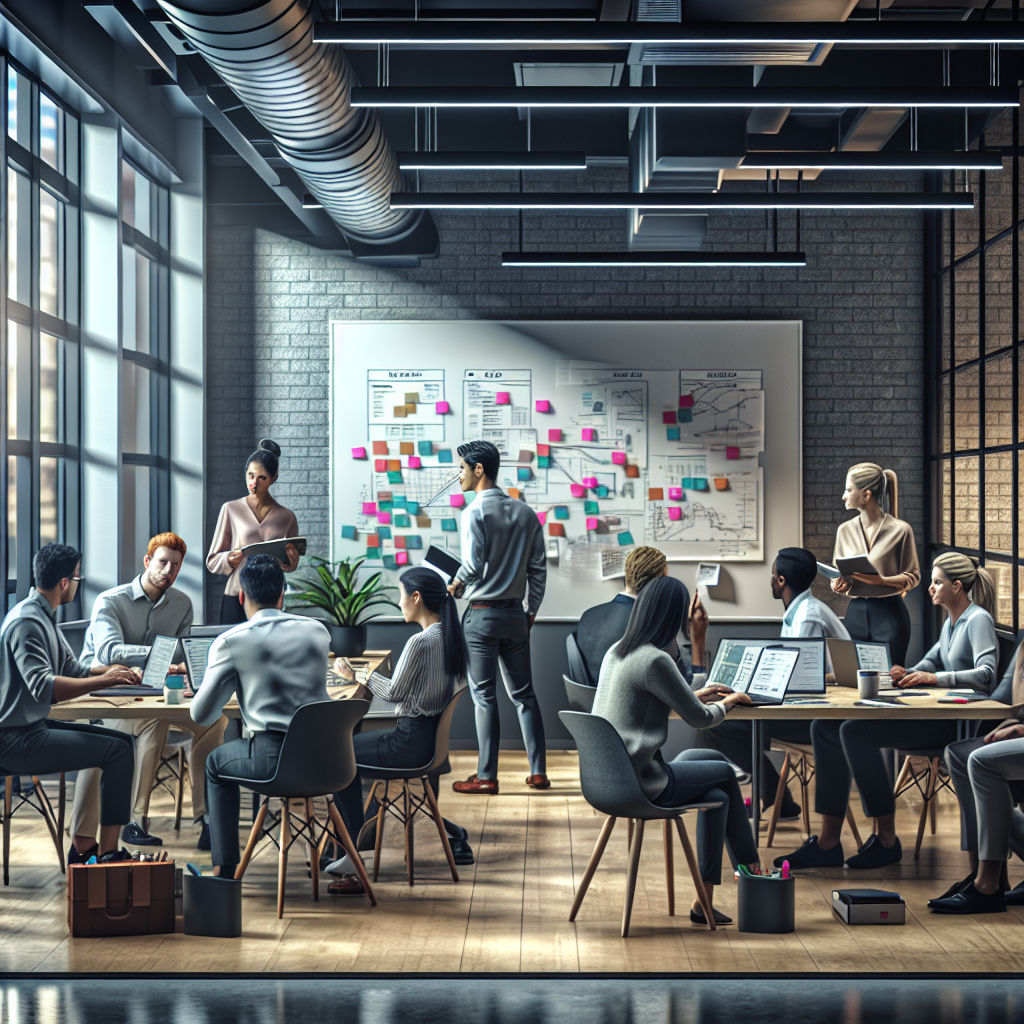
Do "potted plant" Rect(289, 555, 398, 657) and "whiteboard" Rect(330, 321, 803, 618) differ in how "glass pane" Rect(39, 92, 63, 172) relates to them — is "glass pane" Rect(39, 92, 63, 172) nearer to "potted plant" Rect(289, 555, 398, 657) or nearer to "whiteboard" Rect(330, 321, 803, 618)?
"whiteboard" Rect(330, 321, 803, 618)

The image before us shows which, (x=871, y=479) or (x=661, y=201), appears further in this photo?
(x=871, y=479)

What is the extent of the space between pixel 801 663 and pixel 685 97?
221 cm

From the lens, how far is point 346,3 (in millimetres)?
5215

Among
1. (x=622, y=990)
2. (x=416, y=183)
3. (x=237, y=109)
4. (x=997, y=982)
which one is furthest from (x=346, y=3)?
(x=997, y=982)

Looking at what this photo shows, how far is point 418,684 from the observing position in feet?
14.1

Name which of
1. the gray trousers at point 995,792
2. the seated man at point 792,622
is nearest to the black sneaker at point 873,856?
the seated man at point 792,622

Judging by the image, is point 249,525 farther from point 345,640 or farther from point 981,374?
point 981,374

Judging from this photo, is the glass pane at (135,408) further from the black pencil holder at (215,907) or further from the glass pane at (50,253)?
the black pencil holder at (215,907)

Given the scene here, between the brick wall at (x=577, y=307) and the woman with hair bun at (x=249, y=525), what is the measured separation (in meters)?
1.29

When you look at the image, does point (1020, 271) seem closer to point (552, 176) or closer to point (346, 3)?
point (552, 176)

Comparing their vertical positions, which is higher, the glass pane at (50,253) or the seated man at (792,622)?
the glass pane at (50,253)

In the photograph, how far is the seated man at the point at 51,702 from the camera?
13.6ft

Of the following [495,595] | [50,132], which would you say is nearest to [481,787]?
[495,595]

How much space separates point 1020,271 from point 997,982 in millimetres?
3683
